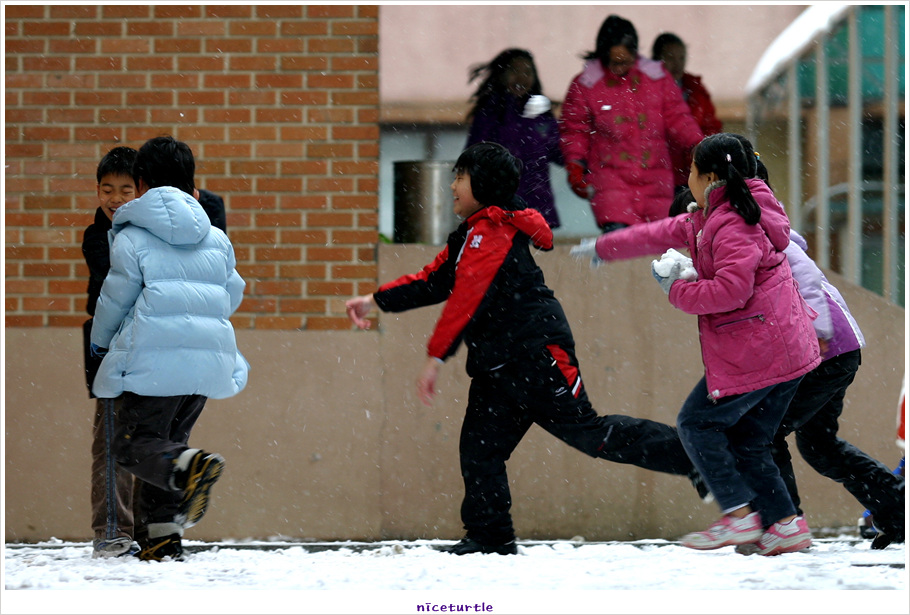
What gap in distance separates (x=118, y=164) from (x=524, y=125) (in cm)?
201

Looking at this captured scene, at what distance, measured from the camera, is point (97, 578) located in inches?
147

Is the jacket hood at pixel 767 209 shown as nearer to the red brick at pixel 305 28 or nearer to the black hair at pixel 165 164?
the black hair at pixel 165 164

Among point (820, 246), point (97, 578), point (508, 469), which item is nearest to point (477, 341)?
point (508, 469)

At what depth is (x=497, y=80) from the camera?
17.3 ft

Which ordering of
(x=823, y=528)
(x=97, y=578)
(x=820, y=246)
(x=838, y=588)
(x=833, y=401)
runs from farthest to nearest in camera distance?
(x=820, y=246), (x=823, y=528), (x=833, y=401), (x=97, y=578), (x=838, y=588)

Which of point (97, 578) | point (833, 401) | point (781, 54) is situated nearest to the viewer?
point (97, 578)

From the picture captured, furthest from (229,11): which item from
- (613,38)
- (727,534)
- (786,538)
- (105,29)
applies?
(786,538)

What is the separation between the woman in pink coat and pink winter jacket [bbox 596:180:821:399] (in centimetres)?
137

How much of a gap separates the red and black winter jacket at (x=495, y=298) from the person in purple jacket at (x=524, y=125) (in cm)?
115

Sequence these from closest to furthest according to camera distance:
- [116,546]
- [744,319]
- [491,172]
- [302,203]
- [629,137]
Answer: [744,319], [491,172], [116,546], [629,137], [302,203]

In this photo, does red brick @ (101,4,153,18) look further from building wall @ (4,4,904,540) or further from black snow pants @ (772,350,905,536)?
black snow pants @ (772,350,905,536)

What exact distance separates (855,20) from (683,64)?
115cm

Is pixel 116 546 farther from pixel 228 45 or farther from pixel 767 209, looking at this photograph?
pixel 767 209

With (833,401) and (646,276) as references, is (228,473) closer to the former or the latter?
(646,276)
